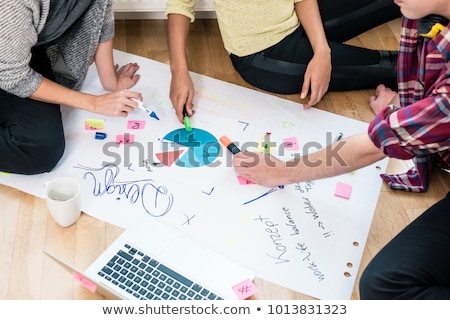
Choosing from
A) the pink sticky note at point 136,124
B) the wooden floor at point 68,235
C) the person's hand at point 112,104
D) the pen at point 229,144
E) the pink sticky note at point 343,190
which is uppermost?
the person's hand at point 112,104

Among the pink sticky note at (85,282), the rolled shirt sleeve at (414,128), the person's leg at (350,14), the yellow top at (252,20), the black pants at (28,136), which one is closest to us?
the rolled shirt sleeve at (414,128)

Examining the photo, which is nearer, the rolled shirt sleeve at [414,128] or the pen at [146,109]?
the rolled shirt sleeve at [414,128]

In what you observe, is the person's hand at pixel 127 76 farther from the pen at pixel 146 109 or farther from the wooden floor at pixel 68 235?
the wooden floor at pixel 68 235

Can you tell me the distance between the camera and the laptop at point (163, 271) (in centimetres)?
109

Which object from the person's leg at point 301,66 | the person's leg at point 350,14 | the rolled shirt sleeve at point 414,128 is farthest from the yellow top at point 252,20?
the rolled shirt sleeve at point 414,128

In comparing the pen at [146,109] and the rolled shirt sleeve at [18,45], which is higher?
the rolled shirt sleeve at [18,45]

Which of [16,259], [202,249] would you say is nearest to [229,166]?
[202,249]

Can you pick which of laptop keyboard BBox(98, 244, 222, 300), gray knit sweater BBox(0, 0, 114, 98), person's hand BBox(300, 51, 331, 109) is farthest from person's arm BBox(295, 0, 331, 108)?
laptop keyboard BBox(98, 244, 222, 300)

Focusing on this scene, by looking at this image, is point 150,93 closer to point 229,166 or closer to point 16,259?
point 229,166

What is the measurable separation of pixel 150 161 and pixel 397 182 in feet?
1.99

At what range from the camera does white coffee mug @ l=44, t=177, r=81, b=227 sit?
119 cm

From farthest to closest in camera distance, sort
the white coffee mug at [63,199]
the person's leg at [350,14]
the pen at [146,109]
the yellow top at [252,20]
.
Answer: the person's leg at [350,14]
the yellow top at [252,20]
the pen at [146,109]
the white coffee mug at [63,199]

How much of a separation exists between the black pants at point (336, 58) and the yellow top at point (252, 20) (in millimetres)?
27

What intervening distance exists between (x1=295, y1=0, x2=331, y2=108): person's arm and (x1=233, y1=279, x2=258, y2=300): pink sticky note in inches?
22.9
